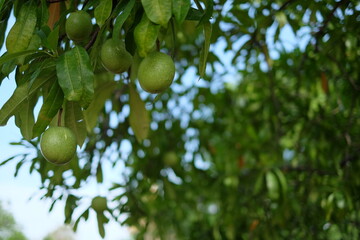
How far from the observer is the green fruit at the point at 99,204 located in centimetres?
160

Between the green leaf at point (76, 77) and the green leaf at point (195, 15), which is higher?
the green leaf at point (195, 15)

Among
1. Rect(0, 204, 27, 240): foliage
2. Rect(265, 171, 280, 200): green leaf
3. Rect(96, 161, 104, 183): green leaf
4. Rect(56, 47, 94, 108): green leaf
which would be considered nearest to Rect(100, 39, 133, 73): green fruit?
Rect(56, 47, 94, 108): green leaf

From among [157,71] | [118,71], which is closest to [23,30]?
[118,71]

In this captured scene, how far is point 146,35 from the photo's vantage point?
786mm

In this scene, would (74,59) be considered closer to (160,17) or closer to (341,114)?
Result: (160,17)

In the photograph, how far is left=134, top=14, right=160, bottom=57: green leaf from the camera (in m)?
0.78

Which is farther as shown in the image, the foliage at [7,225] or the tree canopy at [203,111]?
the foliage at [7,225]

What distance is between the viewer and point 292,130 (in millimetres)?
2854

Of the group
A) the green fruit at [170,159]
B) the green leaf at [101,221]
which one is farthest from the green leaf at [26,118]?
the green fruit at [170,159]

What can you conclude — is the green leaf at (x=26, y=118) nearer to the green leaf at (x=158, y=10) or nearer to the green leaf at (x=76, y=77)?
the green leaf at (x=76, y=77)

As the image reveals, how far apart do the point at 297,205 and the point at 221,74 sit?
1.07 meters

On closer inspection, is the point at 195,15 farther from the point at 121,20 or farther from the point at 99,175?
the point at 99,175

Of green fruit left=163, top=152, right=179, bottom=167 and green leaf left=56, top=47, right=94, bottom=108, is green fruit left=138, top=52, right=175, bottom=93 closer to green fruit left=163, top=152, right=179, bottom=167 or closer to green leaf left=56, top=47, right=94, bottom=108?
green leaf left=56, top=47, right=94, bottom=108

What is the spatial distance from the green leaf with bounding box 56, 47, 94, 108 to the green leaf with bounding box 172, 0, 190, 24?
18cm
